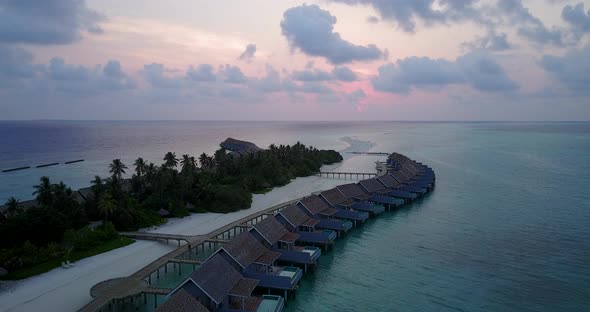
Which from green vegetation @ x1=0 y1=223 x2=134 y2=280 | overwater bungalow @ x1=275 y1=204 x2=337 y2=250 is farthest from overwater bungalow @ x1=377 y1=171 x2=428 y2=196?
green vegetation @ x1=0 y1=223 x2=134 y2=280

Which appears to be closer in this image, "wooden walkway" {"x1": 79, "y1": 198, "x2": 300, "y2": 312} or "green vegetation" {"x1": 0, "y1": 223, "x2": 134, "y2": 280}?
"wooden walkway" {"x1": 79, "y1": 198, "x2": 300, "y2": 312}

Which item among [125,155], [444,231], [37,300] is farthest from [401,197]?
[125,155]

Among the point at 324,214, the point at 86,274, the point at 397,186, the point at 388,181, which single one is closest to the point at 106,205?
the point at 86,274

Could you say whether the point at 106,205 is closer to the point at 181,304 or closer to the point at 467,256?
the point at 181,304

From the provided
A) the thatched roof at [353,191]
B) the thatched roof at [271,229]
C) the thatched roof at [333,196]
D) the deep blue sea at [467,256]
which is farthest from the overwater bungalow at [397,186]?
the thatched roof at [271,229]

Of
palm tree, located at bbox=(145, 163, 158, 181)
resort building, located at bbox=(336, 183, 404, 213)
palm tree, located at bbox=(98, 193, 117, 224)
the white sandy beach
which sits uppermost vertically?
palm tree, located at bbox=(145, 163, 158, 181)

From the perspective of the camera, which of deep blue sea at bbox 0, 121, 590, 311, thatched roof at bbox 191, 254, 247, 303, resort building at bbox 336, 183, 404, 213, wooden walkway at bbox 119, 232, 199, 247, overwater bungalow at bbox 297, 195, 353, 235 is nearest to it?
thatched roof at bbox 191, 254, 247, 303

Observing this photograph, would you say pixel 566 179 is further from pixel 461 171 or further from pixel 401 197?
pixel 401 197

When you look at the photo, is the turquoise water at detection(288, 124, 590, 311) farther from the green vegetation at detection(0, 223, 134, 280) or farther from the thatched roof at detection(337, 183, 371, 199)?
the green vegetation at detection(0, 223, 134, 280)
